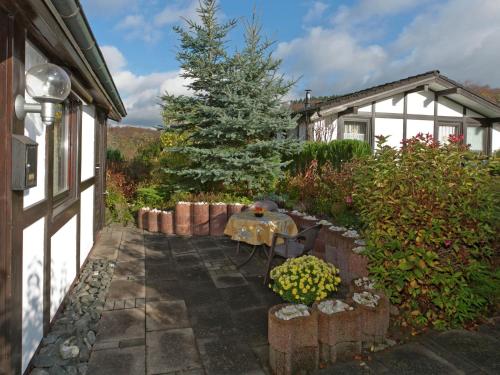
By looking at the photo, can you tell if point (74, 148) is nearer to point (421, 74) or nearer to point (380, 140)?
point (380, 140)

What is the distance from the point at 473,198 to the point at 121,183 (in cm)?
863

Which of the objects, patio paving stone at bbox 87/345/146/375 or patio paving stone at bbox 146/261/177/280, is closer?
patio paving stone at bbox 87/345/146/375

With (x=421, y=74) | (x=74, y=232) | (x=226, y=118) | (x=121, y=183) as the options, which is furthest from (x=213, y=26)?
(x=421, y=74)

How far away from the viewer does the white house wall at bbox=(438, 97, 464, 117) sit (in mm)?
13188

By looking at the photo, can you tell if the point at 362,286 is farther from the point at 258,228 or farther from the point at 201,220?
the point at 201,220

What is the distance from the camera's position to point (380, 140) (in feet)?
12.1

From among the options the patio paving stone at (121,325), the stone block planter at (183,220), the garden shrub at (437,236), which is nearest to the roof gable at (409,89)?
the stone block planter at (183,220)

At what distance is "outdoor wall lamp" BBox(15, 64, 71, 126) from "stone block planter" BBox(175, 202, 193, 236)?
16.7ft

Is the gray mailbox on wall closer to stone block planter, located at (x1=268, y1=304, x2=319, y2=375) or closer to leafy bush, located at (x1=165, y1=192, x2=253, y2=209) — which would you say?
stone block planter, located at (x1=268, y1=304, x2=319, y2=375)

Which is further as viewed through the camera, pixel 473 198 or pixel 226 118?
pixel 226 118

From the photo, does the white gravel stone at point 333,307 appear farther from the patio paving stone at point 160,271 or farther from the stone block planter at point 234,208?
the stone block planter at point 234,208

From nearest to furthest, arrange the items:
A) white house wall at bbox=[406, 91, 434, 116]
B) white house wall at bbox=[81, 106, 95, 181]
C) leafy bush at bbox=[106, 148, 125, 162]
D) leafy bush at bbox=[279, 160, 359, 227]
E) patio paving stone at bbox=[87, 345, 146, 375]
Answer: patio paving stone at bbox=[87, 345, 146, 375] → white house wall at bbox=[81, 106, 95, 181] → leafy bush at bbox=[279, 160, 359, 227] → leafy bush at bbox=[106, 148, 125, 162] → white house wall at bbox=[406, 91, 434, 116]

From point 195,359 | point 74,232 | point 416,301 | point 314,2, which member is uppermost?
point 314,2

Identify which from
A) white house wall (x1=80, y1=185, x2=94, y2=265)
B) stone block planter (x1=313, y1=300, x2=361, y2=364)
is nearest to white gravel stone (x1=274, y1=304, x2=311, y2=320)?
stone block planter (x1=313, y1=300, x2=361, y2=364)
